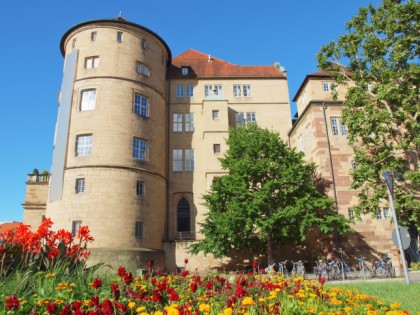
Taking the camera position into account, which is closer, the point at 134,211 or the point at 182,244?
the point at 134,211

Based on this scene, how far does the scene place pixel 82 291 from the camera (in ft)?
20.2

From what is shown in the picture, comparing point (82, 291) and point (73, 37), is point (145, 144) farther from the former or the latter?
point (82, 291)

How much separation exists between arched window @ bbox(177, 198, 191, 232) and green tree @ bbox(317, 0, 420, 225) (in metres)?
16.1

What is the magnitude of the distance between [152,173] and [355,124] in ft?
55.4

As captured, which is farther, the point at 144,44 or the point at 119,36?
the point at 144,44

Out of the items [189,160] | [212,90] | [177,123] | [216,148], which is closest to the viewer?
[216,148]

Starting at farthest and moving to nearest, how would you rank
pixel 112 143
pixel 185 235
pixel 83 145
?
pixel 185 235
pixel 83 145
pixel 112 143

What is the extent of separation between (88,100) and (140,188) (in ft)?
29.1

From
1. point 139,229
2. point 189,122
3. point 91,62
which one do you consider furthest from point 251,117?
point 139,229

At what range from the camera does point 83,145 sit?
27.9 metres

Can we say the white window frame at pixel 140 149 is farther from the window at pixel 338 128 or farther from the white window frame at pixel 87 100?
the window at pixel 338 128

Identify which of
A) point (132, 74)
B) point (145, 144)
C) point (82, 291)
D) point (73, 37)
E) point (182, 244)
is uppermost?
point (73, 37)

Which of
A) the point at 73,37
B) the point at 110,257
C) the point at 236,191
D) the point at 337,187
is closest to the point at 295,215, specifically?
the point at 236,191

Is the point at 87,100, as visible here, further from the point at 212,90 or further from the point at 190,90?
the point at 212,90
